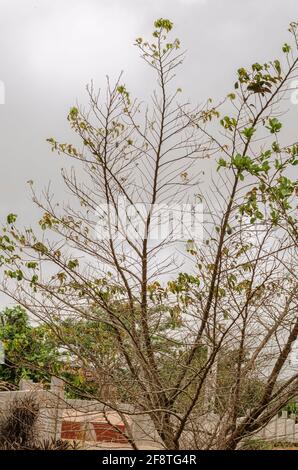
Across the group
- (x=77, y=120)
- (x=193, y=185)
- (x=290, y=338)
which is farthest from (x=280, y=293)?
(x=77, y=120)

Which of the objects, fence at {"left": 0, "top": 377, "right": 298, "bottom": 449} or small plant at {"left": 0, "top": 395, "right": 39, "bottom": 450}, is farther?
small plant at {"left": 0, "top": 395, "right": 39, "bottom": 450}

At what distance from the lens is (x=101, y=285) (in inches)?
218

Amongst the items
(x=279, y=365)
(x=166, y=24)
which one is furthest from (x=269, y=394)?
(x=166, y=24)

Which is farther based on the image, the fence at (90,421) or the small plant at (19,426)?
the small plant at (19,426)

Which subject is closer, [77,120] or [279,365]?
[279,365]

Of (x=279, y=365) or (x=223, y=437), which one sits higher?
(x=279, y=365)

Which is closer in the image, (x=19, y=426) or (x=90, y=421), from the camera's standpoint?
(x=90, y=421)

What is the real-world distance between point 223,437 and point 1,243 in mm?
2574
